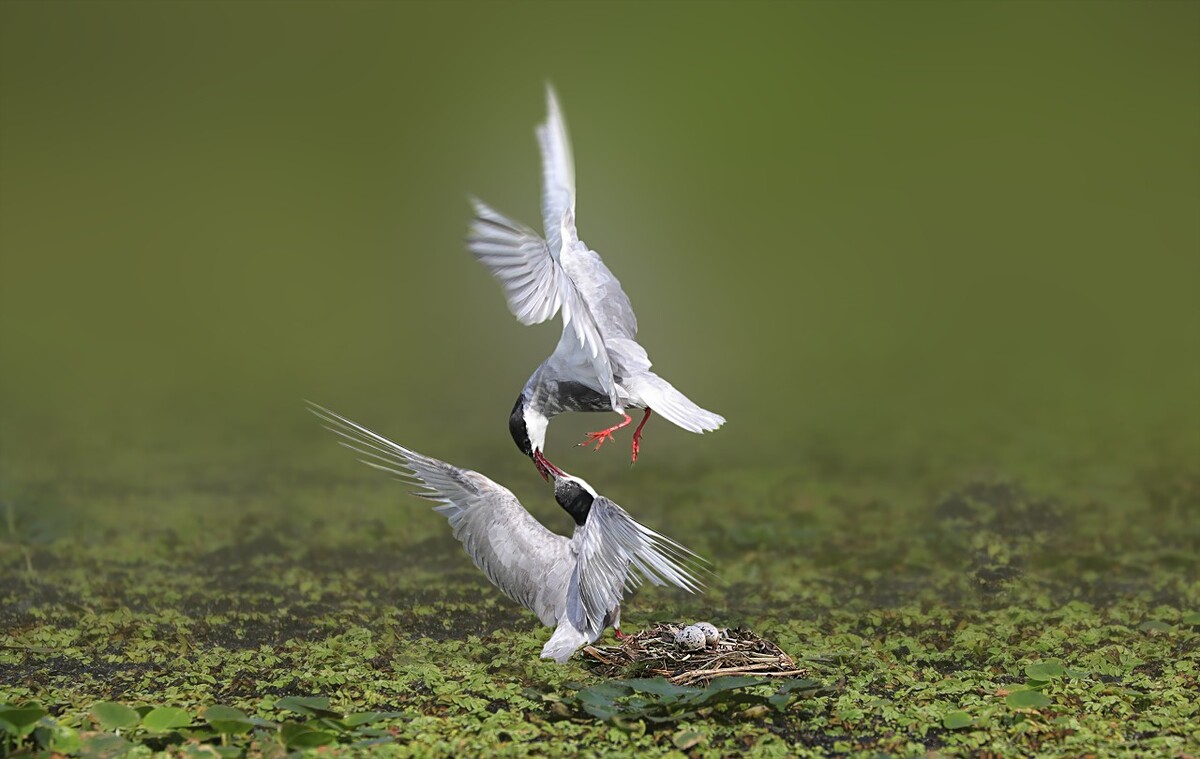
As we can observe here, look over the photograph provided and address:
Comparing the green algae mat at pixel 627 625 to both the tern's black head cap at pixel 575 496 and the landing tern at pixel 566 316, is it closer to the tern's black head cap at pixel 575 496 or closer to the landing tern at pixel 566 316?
the tern's black head cap at pixel 575 496

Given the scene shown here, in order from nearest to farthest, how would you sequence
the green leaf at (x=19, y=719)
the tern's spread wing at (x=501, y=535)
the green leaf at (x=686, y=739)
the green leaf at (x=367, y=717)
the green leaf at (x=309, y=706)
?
the green leaf at (x=19, y=719), the green leaf at (x=686, y=739), the green leaf at (x=367, y=717), the green leaf at (x=309, y=706), the tern's spread wing at (x=501, y=535)

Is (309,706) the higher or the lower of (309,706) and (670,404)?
the lower

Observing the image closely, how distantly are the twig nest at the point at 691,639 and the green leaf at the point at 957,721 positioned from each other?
0.76 meters

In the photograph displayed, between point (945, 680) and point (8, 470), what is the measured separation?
5.36m

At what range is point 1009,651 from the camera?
15.9ft

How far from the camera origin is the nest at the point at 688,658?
14.1 ft

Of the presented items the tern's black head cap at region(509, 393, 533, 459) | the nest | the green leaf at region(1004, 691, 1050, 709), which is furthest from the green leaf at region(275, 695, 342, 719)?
the green leaf at region(1004, 691, 1050, 709)

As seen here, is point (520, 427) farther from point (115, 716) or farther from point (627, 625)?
point (115, 716)

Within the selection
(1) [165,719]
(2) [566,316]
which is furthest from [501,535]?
(1) [165,719]

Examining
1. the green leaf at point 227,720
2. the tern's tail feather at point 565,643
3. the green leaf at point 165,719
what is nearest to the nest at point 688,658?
the tern's tail feather at point 565,643

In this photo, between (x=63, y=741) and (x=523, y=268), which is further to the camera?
(x=523, y=268)

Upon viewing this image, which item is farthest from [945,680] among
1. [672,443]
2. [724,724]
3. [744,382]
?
[744,382]

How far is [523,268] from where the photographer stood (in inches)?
153

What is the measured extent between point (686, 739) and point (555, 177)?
5.70 ft
